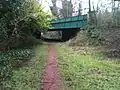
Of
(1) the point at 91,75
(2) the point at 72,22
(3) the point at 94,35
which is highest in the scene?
(2) the point at 72,22

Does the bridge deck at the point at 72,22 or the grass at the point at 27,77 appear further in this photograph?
the bridge deck at the point at 72,22

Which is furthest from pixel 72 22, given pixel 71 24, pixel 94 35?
pixel 94 35

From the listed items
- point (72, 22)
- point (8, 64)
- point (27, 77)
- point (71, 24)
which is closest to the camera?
point (27, 77)

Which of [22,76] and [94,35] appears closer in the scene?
[22,76]

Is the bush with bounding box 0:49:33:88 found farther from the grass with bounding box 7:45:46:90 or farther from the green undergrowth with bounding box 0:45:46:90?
the grass with bounding box 7:45:46:90

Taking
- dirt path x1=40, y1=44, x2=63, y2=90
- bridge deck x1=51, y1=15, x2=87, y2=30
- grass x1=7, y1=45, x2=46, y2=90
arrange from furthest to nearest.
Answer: bridge deck x1=51, y1=15, x2=87, y2=30 < grass x1=7, y1=45, x2=46, y2=90 < dirt path x1=40, y1=44, x2=63, y2=90

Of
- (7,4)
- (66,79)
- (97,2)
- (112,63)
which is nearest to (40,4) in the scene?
(97,2)

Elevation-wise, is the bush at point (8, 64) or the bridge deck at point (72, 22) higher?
the bridge deck at point (72, 22)

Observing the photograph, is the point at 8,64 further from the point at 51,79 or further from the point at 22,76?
the point at 51,79

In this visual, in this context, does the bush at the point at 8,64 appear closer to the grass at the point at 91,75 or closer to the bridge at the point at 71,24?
the grass at the point at 91,75

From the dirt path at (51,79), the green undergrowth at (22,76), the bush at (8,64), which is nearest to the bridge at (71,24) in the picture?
the bush at (8,64)

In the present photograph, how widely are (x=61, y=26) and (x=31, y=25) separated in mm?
14932

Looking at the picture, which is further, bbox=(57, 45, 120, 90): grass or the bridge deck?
the bridge deck

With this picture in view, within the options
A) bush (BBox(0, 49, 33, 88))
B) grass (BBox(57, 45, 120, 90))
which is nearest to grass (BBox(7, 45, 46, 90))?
bush (BBox(0, 49, 33, 88))
